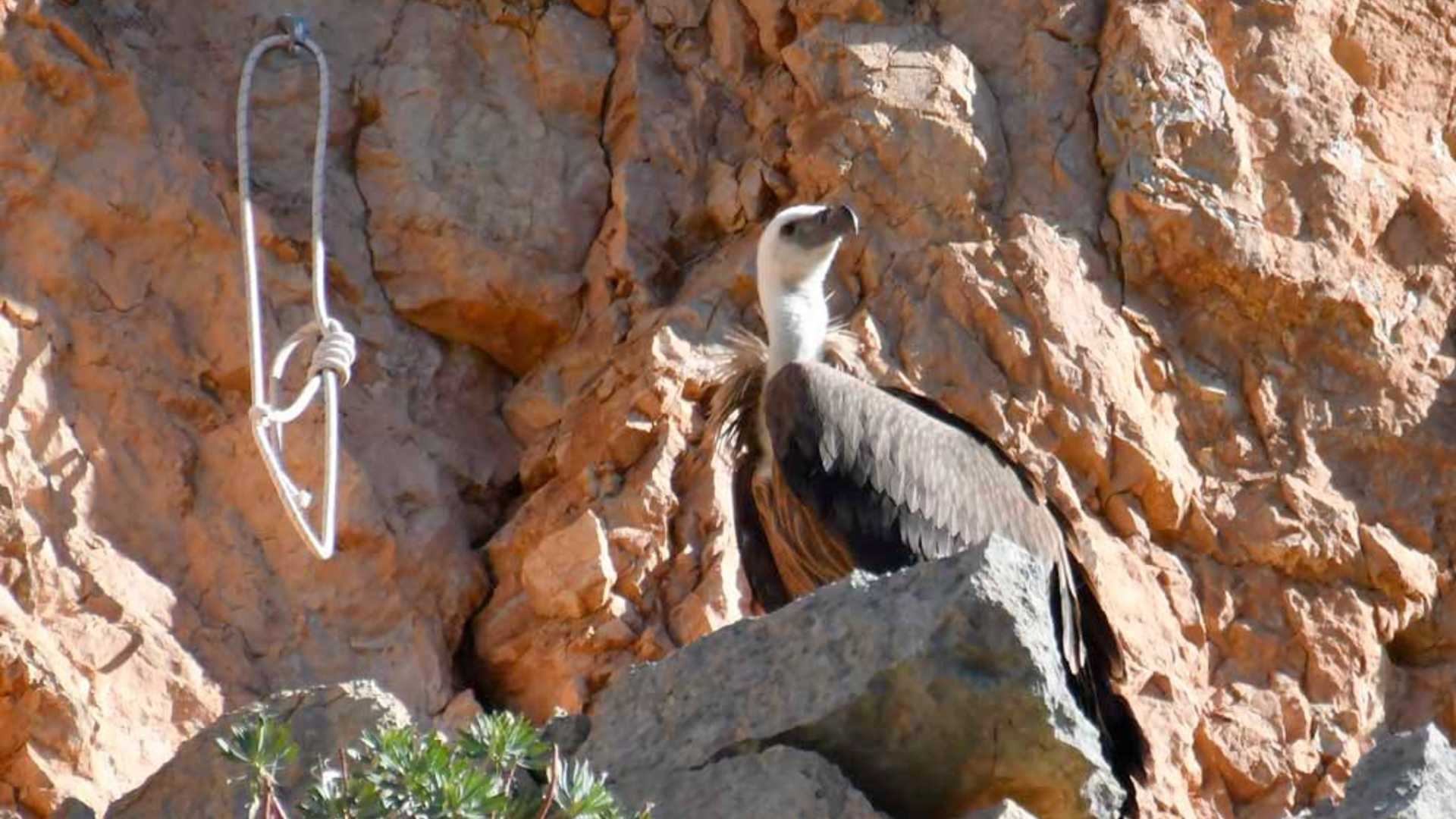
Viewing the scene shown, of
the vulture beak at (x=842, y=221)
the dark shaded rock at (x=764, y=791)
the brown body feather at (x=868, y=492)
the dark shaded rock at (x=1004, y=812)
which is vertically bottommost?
the brown body feather at (x=868, y=492)

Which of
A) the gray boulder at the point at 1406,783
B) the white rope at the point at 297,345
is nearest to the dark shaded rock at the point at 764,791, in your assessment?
the gray boulder at the point at 1406,783

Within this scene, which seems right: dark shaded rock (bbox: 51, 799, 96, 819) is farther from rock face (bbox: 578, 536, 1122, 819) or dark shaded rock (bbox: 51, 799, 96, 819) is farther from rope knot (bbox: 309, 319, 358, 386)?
rope knot (bbox: 309, 319, 358, 386)

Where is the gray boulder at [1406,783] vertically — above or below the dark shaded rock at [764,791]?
above

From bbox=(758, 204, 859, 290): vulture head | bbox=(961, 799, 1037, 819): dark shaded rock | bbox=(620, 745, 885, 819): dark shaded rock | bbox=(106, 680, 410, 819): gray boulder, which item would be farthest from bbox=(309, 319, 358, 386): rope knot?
bbox=(961, 799, 1037, 819): dark shaded rock

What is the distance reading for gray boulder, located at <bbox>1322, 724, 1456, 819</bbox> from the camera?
4.92 m

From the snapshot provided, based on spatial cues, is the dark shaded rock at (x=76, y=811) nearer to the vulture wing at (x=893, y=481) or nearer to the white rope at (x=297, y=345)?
the white rope at (x=297, y=345)

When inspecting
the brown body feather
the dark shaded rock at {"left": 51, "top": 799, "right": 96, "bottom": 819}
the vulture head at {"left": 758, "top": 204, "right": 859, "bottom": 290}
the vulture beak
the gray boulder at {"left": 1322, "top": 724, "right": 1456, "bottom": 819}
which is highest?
the gray boulder at {"left": 1322, "top": 724, "right": 1456, "bottom": 819}

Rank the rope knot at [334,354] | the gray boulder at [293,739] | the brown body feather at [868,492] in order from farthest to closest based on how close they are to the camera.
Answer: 1. the brown body feather at [868,492]
2. the rope knot at [334,354]
3. the gray boulder at [293,739]

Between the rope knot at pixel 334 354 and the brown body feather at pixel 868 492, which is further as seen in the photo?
the brown body feather at pixel 868 492

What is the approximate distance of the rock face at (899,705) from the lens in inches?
202

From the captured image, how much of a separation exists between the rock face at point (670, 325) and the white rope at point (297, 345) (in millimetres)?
132

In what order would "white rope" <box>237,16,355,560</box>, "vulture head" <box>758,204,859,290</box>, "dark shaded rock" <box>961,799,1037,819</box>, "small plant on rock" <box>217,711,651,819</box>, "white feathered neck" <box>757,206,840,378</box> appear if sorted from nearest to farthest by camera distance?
"small plant on rock" <box>217,711,651,819</box>
"dark shaded rock" <box>961,799,1037,819</box>
"white rope" <box>237,16,355,560</box>
"white feathered neck" <box>757,206,840,378</box>
"vulture head" <box>758,204,859,290</box>

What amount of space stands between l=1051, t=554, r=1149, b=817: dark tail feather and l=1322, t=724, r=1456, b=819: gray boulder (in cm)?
117

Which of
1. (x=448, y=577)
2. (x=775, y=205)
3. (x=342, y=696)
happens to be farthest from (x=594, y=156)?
(x=342, y=696)
